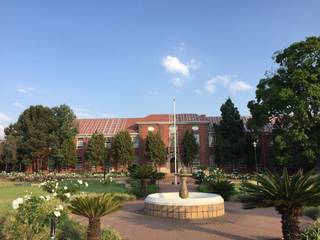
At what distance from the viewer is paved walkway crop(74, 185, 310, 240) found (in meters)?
10.1

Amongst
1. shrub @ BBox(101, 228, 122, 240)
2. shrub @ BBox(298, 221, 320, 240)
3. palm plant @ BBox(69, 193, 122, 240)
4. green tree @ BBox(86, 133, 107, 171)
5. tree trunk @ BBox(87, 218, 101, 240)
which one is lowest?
shrub @ BBox(101, 228, 122, 240)

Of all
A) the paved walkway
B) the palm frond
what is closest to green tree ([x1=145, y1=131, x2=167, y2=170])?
the paved walkway

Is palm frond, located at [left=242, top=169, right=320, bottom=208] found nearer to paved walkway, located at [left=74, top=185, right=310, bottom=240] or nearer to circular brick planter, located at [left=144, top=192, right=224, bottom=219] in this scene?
paved walkway, located at [left=74, top=185, right=310, bottom=240]

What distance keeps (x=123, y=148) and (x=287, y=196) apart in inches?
1666

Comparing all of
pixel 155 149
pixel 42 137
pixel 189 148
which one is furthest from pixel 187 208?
pixel 42 137

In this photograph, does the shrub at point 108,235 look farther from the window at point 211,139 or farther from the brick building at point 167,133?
the window at point 211,139

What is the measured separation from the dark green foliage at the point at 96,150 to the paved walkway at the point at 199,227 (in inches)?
1440

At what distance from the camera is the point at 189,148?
49750 mm

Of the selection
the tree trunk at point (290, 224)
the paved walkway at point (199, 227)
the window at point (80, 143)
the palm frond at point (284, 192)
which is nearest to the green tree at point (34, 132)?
the window at point (80, 143)

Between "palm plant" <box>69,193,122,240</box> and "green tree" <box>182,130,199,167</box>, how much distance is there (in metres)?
41.7

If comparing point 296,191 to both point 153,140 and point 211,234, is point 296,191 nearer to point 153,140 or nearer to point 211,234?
point 211,234

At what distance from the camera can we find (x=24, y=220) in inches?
305

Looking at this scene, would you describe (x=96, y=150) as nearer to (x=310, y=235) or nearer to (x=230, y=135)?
(x=230, y=135)

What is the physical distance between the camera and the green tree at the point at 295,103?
3228 cm
